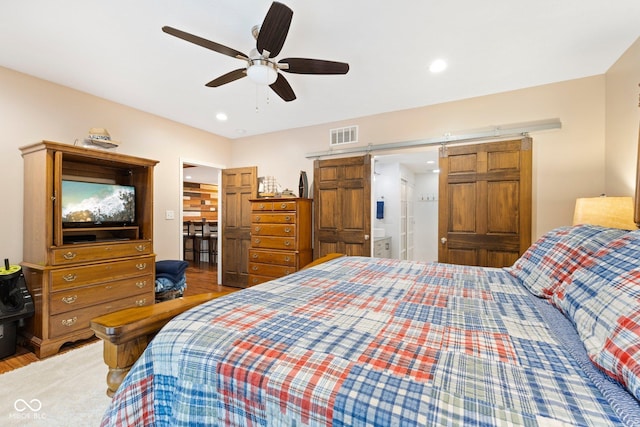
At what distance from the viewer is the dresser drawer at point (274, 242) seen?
3842mm

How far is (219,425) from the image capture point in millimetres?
782

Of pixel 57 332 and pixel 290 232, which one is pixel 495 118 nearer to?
pixel 290 232

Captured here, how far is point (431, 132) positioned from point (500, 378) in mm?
3347

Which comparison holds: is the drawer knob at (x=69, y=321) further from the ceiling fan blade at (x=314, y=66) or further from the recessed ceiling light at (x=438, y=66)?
the recessed ceiling light at (x=438, y=66)

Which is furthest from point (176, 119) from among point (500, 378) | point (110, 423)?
point (500, 378)

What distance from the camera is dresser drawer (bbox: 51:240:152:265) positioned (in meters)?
2.54

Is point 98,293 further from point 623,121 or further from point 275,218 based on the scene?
point 623,121

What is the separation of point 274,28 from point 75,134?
2.92 m

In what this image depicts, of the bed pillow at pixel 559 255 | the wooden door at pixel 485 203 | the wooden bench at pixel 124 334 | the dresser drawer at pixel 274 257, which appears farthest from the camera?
the dresser drawer at pixel 274 257

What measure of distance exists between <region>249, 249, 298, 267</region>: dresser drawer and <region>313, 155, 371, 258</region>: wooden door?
1.62 ft

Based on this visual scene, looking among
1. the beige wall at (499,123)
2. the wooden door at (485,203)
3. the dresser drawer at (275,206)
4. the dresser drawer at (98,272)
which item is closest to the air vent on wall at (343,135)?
the beige wall at (499,123)

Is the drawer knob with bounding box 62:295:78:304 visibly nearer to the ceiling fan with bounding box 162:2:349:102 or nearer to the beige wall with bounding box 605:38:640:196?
the ceiling fan with bounding box 162:2:349:102

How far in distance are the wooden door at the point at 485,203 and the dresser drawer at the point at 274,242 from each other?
196 centimetres

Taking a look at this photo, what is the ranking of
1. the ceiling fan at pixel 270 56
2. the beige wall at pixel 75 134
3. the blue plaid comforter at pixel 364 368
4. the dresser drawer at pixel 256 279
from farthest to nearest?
the dresser drawer at pixel 256 279 < the beige wall at pixel 75 134 < the ceiling fan at pixel 270 56 < the blue plaid comforter at pixel 364 368
